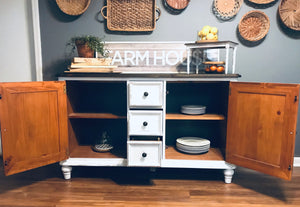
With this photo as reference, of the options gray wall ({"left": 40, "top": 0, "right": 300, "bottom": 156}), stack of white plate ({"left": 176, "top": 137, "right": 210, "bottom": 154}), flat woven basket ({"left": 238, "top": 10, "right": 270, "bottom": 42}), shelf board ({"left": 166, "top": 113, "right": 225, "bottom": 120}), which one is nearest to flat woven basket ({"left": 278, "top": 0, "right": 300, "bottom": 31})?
gray wall ({"left": 40, "top": 0, "right": 300, "bottom": 156})

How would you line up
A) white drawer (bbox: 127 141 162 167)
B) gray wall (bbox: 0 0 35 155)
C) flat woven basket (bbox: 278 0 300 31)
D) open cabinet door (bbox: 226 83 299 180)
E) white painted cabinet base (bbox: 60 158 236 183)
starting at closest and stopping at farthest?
1. open cabinet door (bbox: 226 83 299 180)
2. white drawer (bbox: 127 141 162 167)
3. white painted cabinet base (bbox: 60 158 236 183)
4. flat woven basket (bbox: 278 0 300 31)
5. gray wall (bbox: 0 0 35 155)

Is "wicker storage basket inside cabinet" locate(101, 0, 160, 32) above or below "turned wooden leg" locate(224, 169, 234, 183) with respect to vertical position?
above

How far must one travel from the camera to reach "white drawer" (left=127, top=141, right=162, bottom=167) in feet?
5.87

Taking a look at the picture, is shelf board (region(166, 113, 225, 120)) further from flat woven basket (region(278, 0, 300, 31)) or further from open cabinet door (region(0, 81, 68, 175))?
flat woven basket (region(278, 0, 300, 31))

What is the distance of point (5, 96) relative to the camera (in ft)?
5.21

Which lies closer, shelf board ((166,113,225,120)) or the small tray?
shelf board ((166,113,225,120))

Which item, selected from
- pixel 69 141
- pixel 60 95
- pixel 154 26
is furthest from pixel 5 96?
pixel 154 26

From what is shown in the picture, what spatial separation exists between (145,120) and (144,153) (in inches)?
9.8

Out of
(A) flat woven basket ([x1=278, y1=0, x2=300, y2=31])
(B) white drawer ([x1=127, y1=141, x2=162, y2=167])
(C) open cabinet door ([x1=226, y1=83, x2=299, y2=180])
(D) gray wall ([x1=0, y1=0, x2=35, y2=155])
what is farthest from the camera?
(D) gray wall ([x1=0, y1=0, x2=35, y2=155])

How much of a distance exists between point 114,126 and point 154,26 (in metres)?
1.03

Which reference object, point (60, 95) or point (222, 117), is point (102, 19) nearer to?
point (60, 95)

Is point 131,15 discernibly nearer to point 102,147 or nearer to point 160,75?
point 160,75

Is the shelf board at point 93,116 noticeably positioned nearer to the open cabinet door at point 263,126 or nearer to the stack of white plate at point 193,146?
the stack of white plate at point 193,146

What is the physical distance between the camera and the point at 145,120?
1.83 m
